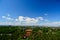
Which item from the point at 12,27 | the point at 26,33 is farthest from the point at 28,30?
the point at 12,27

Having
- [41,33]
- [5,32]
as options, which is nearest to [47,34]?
[41,33]

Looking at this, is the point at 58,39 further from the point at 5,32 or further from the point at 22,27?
the point at 5,32

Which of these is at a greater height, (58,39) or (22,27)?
(22,27)

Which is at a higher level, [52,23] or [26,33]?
[52,23]

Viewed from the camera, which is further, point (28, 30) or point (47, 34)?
point (28, 30)

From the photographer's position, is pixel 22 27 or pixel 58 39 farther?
pixel 22 27

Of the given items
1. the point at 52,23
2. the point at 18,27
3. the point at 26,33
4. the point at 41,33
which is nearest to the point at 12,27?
the point at 18,27

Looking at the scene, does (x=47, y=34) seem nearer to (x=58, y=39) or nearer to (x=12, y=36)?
(x=58, y=39)
